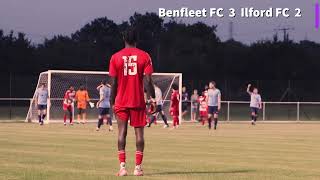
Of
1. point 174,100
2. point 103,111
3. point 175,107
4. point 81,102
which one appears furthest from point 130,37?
point 81,102

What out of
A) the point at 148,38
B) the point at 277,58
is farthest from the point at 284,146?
the point at 148,38

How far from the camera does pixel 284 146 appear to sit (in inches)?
887

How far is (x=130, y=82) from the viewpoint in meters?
12.7

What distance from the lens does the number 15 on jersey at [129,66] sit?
1262cm

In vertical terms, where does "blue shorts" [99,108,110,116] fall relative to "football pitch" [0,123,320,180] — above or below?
above

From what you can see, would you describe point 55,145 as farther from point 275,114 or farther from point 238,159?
point 275,114

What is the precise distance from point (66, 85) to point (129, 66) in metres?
33.5

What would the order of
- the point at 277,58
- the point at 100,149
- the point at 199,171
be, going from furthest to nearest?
the point at 277,58, the point at 100,149, the point at 199,171

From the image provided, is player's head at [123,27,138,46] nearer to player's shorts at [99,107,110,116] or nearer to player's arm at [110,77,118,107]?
player's arm at [110,77,118,107]

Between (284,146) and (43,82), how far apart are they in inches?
966

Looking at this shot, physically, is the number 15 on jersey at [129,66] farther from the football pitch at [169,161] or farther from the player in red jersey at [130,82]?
the football pitch at [169,161]

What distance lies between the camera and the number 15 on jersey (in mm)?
12617

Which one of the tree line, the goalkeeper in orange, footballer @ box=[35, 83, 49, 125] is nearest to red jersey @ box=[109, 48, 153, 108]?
footballer @ box=[35, 83, 49, 125]

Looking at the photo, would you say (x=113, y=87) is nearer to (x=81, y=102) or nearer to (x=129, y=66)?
(x=129, y=66)
